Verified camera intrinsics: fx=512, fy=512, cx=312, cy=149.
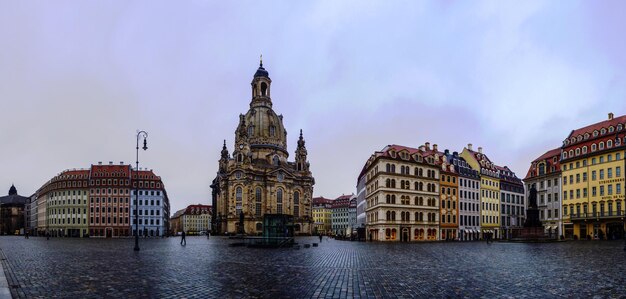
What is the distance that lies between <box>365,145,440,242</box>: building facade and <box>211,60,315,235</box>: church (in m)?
57.0

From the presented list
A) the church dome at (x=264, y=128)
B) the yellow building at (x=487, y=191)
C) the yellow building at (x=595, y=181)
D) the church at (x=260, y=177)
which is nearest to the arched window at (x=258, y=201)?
the church at (x=260, y=177)

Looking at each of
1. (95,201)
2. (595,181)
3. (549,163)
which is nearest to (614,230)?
(595,181)

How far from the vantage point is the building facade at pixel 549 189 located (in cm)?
8950

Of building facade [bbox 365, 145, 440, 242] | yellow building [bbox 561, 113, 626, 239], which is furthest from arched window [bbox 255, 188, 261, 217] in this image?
yellow building [bbox 561, 113, 626, 239]

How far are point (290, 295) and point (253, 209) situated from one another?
132 metres

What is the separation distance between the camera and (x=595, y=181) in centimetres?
7994

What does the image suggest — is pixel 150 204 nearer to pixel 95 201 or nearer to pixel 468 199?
pixel 95 201

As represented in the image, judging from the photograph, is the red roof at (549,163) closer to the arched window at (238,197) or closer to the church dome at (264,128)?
the arched window at (238,197)

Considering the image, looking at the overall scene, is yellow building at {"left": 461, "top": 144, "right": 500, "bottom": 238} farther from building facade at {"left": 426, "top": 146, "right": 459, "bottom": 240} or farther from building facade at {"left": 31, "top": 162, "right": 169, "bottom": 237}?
building facade at {"left": 31, "top": 162, "right": 169, "bottom": 237}

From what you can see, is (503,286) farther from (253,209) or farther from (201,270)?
(253,209)

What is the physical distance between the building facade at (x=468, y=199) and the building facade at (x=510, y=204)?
9.96 metres

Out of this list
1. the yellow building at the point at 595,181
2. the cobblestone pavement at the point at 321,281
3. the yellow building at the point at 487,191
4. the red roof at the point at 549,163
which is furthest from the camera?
the yellow building at the point at 487,191

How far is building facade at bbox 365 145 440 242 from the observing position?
83625 mm

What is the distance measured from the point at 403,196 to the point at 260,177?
71968 mm
